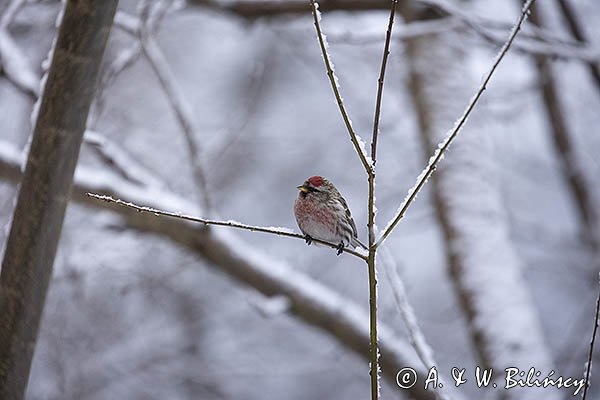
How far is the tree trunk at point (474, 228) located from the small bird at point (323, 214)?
169cm

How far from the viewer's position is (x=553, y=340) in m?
7.62

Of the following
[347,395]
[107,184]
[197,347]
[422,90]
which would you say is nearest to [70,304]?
[197,347]

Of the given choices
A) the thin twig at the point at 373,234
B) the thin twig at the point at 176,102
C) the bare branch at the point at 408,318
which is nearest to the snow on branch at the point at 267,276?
the thin twig at the point at 176,102

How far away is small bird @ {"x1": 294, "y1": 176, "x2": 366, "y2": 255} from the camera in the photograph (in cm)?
174

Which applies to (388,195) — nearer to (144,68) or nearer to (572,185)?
(572,185)

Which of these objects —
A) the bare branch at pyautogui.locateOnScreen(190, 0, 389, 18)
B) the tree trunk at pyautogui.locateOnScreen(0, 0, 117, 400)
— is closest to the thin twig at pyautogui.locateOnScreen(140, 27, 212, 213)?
the tree trunk at pyautogui.locateOnScreen(0, 0, 117, 400)

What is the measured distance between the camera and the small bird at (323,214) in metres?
1.74

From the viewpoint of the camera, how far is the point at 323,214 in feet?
5.72

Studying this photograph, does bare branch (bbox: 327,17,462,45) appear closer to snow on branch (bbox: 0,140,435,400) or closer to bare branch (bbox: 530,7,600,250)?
snow on branch (bbox: 0,140,435,400)

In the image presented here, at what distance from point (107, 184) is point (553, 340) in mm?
6250

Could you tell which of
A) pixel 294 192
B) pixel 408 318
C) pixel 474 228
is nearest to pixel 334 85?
pixel 408 318

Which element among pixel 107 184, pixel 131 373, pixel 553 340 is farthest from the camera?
pixel 553 340

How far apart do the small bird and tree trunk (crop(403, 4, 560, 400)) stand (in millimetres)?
1695

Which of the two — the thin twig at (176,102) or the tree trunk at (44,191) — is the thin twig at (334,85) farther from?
the thin twig at (176,102)
